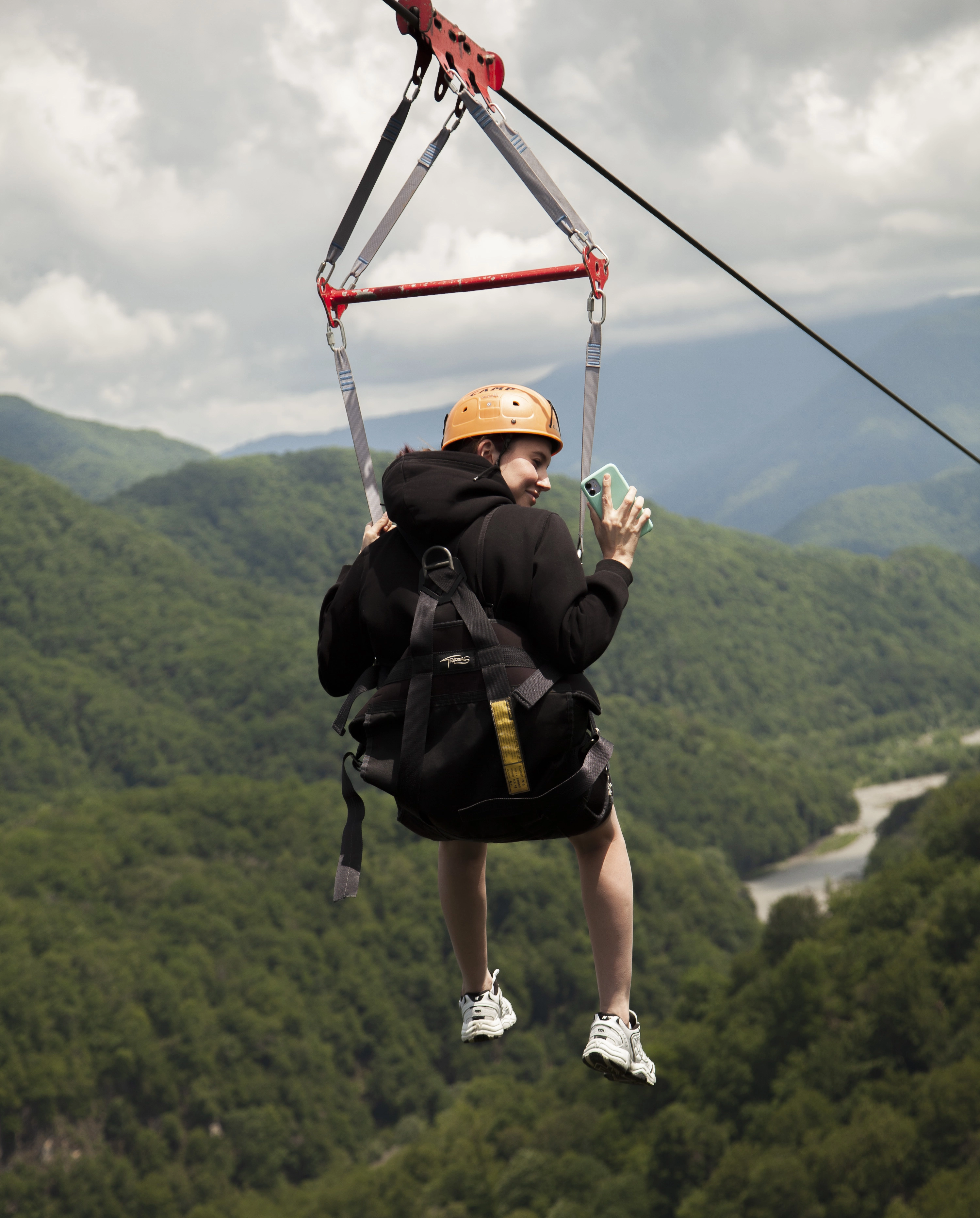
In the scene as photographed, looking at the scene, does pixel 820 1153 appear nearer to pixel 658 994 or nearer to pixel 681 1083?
pixel 681 1083

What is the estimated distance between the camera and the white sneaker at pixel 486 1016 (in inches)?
166

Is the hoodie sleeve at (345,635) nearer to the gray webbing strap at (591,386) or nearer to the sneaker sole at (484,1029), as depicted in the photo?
the gray webbing strap at (591,386)

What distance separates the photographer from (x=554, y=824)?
3.63m

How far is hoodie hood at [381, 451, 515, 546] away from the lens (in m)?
3.43

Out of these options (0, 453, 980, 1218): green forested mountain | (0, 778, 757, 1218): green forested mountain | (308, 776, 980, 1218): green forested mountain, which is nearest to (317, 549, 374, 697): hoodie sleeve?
(0, 453, 980, 1218): green forested mountain

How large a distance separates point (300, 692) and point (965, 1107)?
394ft

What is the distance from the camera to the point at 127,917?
108812 mm

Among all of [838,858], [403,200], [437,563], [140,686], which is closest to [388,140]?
[403,200]

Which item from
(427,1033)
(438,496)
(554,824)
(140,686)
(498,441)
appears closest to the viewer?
(438,496)

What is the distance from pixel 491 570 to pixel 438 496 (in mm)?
275

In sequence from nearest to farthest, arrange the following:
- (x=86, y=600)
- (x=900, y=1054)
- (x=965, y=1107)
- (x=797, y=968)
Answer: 1. (x=965, y=1107)
2. (x=900, y=1054)
3. (x=797, y=968)
4. (x=86, y=600)

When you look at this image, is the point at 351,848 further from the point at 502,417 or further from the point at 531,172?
the point at 531,172

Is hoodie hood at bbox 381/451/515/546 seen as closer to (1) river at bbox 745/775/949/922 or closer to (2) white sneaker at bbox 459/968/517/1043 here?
(2) white sneaker at bbox 459/968/517/1043

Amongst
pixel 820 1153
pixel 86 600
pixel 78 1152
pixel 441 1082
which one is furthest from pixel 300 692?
pixel 820 1153
